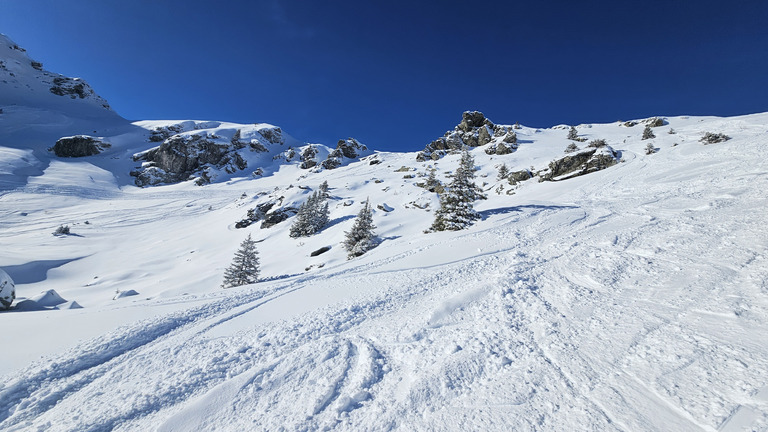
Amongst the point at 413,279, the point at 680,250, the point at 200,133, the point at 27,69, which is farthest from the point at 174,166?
the point at 680,250

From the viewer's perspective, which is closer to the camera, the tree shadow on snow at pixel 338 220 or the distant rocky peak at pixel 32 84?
the tree shadow on snow at pixel 338 220

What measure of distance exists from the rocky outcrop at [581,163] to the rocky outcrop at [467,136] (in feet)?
105

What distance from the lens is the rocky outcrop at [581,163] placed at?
28.8 metres

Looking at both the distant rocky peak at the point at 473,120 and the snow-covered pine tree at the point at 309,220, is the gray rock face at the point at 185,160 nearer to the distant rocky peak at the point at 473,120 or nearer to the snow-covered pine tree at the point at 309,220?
the snow-covered pine tree at the point at 309,220

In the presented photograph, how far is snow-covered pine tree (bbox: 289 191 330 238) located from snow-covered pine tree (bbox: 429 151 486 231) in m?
14.4

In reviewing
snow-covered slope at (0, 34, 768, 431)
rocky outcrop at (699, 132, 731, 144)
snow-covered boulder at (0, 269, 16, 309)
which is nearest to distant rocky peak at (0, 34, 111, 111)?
snow-covered boulder at (0, 269, 16, 309)

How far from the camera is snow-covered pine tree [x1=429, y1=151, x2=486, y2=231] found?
1734cm

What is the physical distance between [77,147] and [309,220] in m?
88.3

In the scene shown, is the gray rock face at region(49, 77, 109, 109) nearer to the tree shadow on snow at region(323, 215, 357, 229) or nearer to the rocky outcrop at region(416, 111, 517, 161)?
the rocky outcrop at region(416, 111, 517, 161)

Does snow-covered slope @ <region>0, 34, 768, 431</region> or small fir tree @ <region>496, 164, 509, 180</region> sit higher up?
small fir tree @ <region>496, 164, 509, 180</region>

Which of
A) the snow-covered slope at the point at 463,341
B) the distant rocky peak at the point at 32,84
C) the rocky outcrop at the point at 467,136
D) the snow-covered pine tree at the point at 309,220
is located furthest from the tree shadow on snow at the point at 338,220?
the distant rocky peak at the point at 32,84

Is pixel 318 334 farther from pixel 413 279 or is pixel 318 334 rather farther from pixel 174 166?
pixel 174 166

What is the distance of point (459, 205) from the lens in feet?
58.2

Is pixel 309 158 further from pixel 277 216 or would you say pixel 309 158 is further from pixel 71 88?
pixel 71 88
